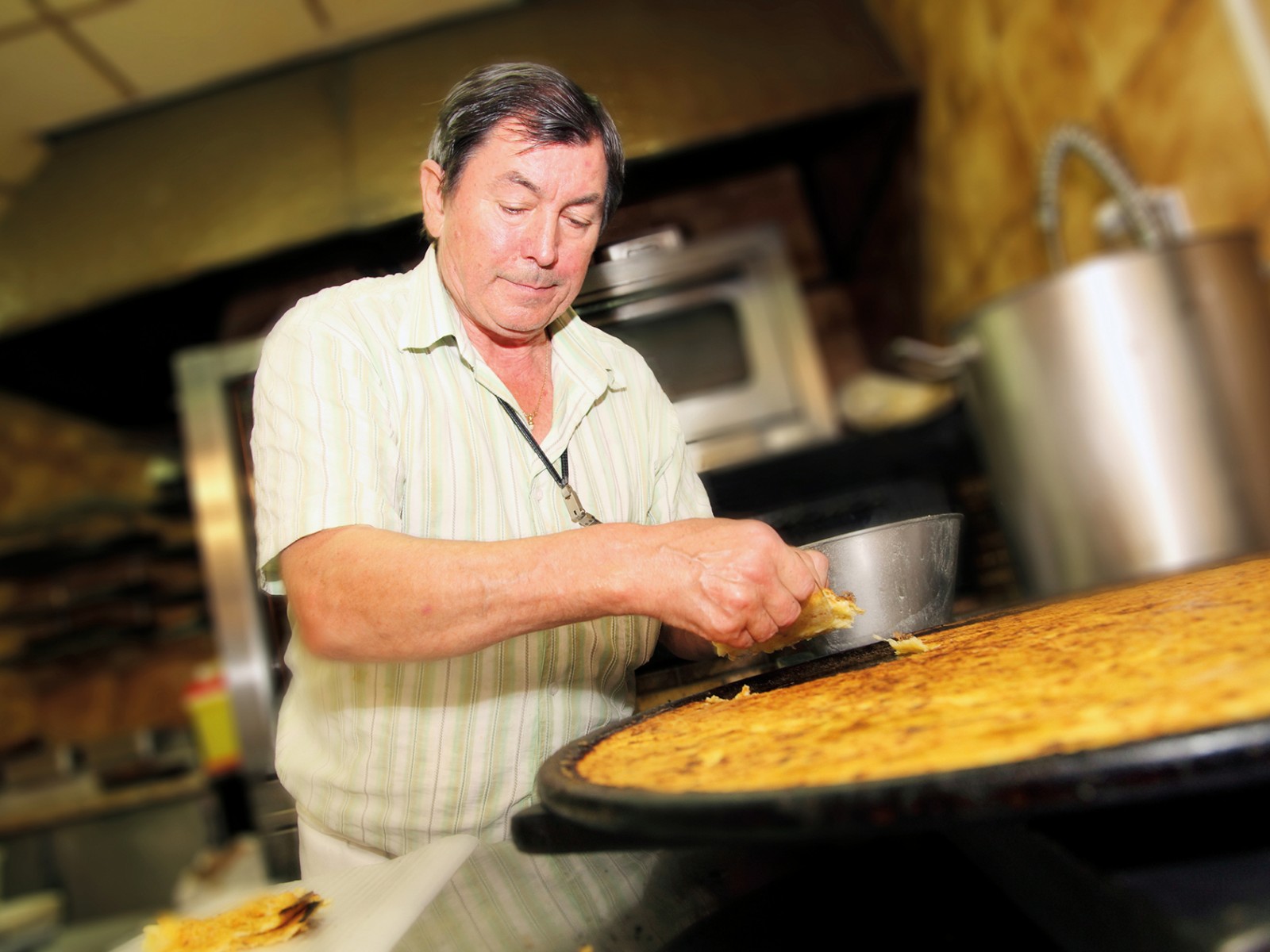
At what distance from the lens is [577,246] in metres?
0.69

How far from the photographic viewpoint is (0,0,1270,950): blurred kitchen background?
3.17 ft

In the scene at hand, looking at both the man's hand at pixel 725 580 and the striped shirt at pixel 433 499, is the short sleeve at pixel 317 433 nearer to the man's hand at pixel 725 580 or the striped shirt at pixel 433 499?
the striped shirt at pixel 433 499

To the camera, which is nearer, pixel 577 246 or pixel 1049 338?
pixel 577 246

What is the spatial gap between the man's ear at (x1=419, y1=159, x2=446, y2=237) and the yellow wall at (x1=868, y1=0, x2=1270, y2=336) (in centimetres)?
150

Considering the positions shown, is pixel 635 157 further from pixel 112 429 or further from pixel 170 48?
pixel 112 429

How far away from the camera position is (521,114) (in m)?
0.66

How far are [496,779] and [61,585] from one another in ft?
13.7

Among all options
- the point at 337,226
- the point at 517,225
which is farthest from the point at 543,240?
the point at 337,226

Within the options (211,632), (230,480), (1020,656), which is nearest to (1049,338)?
(1020,656)

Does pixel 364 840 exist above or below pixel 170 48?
below

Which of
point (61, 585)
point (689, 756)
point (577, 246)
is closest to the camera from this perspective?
point (689, 756)

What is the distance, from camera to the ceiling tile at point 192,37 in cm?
84

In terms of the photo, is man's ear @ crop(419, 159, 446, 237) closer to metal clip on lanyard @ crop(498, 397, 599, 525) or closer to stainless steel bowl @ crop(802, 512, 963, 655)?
metal clip on lanyard @ crop(498, 397, 599, 525)

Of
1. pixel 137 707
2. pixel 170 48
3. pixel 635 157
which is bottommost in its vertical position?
pixel 137 707
